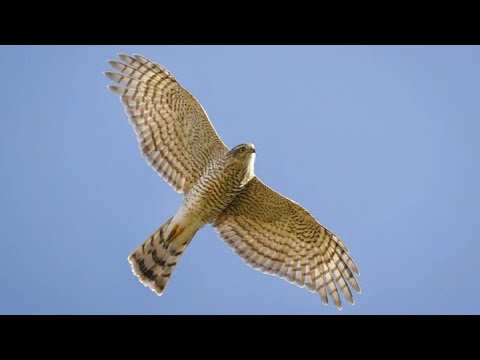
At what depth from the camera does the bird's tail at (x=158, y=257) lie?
12.8 metres

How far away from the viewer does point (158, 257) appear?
1283 centimetres

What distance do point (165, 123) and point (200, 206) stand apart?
1.50m

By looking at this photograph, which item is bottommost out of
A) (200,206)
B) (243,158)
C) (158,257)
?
(158,257)

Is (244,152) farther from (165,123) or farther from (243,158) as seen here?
(165,123)

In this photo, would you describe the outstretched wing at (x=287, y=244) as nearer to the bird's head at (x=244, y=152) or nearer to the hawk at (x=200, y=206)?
the hawk at (x=200, y=206)

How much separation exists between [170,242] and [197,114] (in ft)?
7.01

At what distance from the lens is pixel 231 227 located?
13211mm

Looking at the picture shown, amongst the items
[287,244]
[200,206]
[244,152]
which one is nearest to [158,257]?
[200,206]

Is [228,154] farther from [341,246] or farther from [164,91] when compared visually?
[341,246]

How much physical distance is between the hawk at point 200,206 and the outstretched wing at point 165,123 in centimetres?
1

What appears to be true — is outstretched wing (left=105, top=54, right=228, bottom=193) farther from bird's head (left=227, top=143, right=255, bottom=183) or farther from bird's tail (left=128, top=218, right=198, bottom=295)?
bird's tail (left=128, top=218, right=198, bottom=295)

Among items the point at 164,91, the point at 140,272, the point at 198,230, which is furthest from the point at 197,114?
the point at 140,272

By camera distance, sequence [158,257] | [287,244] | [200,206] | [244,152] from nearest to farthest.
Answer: [244,152] < [200,206] < [158,257] < [287,244]

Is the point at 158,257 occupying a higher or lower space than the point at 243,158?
lower
